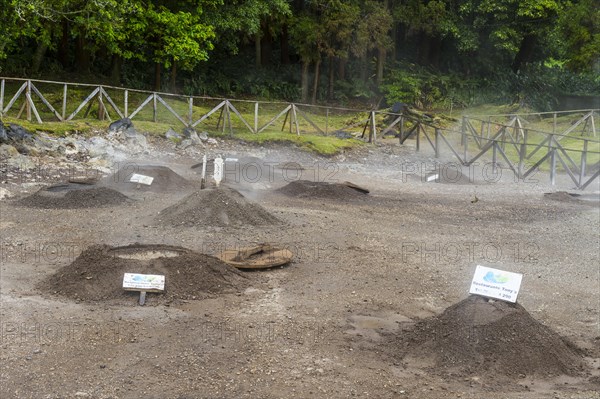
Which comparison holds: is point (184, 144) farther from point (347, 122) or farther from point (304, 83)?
point (304, 83)

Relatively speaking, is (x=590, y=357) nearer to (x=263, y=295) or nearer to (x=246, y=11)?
(x=263, y=295)

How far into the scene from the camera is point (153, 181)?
18875 mm

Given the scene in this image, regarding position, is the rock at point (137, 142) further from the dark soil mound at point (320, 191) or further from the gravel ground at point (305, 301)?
the dark soil mound at point (320, 191)

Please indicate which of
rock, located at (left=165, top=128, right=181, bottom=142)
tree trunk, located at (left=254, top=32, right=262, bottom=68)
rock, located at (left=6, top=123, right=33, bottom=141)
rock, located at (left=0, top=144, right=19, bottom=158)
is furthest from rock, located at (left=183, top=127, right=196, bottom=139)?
tree trunk, located at (left=254, top=32, right=262, bottom=68)

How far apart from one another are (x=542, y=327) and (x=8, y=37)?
20.9 metres

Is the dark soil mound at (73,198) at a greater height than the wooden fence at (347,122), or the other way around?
the wooden fence at (347,122)

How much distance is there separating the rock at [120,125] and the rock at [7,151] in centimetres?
430

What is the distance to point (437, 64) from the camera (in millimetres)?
43562

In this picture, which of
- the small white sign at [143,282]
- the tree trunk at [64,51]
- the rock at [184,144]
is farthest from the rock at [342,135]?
the small white sign at [143,282]

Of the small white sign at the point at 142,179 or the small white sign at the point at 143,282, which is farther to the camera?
the small white sign at the point at 142,179

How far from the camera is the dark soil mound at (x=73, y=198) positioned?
16.2 m

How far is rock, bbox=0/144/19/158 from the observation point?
1918cm

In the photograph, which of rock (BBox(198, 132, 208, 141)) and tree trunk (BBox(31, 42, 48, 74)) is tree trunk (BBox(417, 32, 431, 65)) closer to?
tree trunk (BBox(31, 42, 48, 74))

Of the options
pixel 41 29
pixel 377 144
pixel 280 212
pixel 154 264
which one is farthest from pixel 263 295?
pixel 41 29
